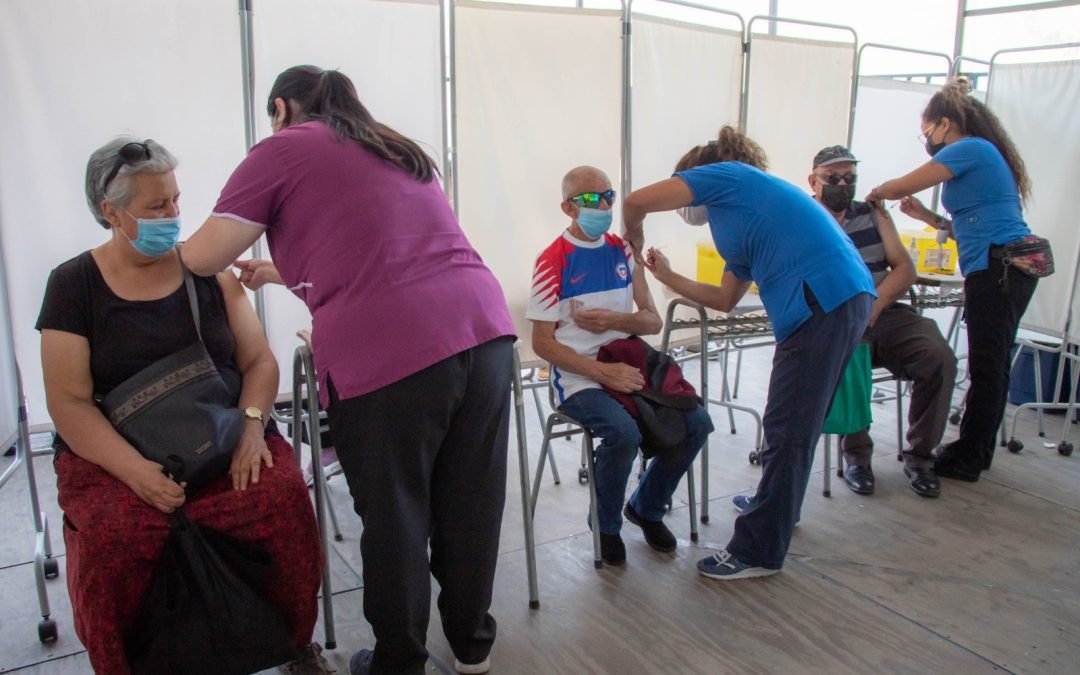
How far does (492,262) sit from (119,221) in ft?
4.86

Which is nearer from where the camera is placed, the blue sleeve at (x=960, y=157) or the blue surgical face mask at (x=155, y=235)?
the blue surgical face mask at (x=155, y=235)

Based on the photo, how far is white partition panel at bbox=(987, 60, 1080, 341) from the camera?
4047 mm

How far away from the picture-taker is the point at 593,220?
8.30 feet

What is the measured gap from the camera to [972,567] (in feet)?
8.39

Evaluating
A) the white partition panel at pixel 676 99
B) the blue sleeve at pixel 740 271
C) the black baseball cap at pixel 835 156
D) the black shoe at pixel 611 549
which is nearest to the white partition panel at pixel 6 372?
the black shoe at pixel 611 549

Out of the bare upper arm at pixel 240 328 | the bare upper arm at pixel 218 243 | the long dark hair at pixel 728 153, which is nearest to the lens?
the bare upper arm at pixel 218 243

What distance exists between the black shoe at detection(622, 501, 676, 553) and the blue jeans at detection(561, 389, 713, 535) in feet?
0.08

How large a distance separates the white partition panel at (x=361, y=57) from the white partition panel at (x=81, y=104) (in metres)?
0.11

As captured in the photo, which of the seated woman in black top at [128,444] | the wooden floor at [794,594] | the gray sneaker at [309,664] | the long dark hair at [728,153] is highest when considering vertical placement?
the long dark hair at [728,153]

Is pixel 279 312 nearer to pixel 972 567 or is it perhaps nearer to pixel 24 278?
pixel 24 278

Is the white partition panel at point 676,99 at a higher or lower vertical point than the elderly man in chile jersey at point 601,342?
higher

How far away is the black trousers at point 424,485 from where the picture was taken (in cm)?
161

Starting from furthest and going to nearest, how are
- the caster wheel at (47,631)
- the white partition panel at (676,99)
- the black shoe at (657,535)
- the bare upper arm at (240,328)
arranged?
the white partition panel at (676,99) → the black shoe at (657,535) → the caster wheel at (47,631) → the bare upper arm at (240,328)

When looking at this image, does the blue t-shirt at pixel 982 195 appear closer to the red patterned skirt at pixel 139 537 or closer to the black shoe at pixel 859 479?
the black shoe at pixel 859 479
